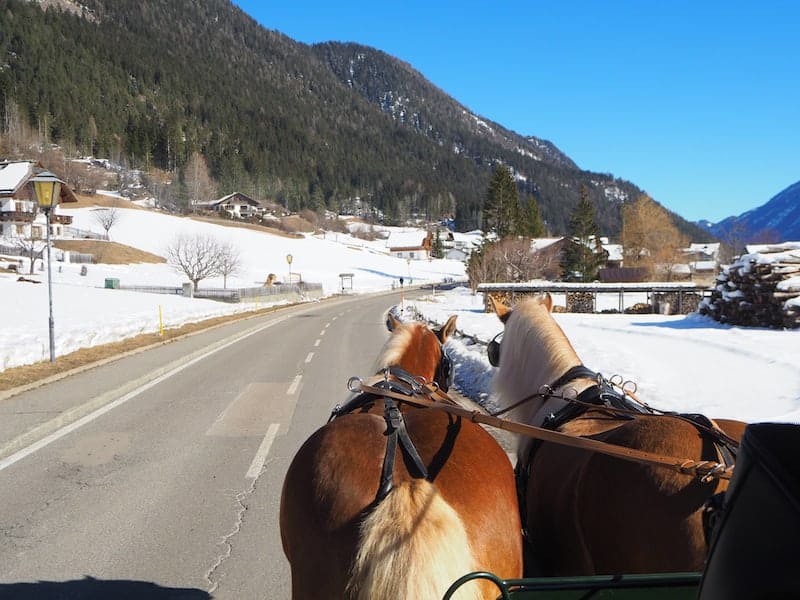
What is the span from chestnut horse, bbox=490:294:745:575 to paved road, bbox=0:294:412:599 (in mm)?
2070

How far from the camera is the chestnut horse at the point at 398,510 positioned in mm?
1979

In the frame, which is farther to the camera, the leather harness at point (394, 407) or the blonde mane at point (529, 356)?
the blonde mane at point (529, 356)

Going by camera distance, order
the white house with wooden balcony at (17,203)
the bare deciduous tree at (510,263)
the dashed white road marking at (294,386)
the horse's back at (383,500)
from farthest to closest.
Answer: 1. the white house with wooden balcony at (17,203)
2. the bare deciduous tree at (510,263)
3. the dashed white road marking at (294,386)
4. the horse's back at (383,500)

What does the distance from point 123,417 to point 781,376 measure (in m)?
10.7

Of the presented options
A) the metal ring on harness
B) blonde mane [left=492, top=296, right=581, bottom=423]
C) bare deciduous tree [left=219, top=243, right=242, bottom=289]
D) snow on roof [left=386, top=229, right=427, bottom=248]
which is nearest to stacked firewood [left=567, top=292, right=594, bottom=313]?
blonde mane [left=492, top=296, right=581, bottom=423]

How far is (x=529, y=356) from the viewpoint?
4.04m

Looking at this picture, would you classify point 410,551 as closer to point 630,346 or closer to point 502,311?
point 502,311

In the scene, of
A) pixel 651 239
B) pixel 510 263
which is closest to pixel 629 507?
pixel 510 263

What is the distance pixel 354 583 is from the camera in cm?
201

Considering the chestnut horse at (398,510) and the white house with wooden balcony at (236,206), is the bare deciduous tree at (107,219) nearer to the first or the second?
the white house with wooden balcony at (236,206)

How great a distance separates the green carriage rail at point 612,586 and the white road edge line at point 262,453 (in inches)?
193

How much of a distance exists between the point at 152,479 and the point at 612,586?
5.47 m

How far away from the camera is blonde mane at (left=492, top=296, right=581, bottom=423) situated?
12.4 ft

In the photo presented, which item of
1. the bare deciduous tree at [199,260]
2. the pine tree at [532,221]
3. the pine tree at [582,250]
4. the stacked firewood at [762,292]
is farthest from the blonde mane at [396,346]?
the pine tree at [532,221]
